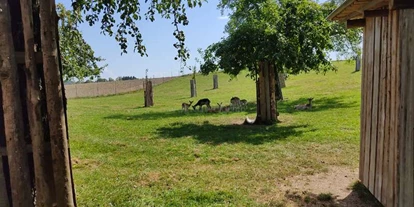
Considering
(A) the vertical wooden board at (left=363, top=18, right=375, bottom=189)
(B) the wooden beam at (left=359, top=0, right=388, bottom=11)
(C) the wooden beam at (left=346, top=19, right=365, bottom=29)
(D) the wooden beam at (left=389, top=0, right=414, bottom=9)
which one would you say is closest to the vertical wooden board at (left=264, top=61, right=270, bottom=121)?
(C) the wooden beam at (left=346, top=19, right=365, bottom=29)

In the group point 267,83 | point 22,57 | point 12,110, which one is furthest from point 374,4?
point 267,83

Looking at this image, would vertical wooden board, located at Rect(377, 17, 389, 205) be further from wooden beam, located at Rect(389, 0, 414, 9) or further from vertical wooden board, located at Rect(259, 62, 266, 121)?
vertical wooden board, located at Rect(259, 62, 266, 121)

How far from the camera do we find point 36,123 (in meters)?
3.20

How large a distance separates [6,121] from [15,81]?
14.8 inches

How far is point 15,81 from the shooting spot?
312 centimetres

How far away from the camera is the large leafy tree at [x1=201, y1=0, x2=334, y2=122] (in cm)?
1036

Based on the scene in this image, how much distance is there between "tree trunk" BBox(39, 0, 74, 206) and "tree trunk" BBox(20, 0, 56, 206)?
0.11 metres

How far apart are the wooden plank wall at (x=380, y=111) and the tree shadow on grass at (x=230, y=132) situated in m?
4.02

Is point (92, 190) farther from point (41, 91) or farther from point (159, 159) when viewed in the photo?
point (41, 91)

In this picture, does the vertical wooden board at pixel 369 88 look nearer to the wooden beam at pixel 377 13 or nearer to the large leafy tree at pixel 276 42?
the wooden beam at pixel 377 13

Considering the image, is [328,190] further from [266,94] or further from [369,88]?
[266,94]

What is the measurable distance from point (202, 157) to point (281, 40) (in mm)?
4702

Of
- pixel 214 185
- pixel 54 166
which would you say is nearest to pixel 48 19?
pixel 54 166

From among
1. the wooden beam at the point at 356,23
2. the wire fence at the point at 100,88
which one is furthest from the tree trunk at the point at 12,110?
the wire fence at the point at 100,88
